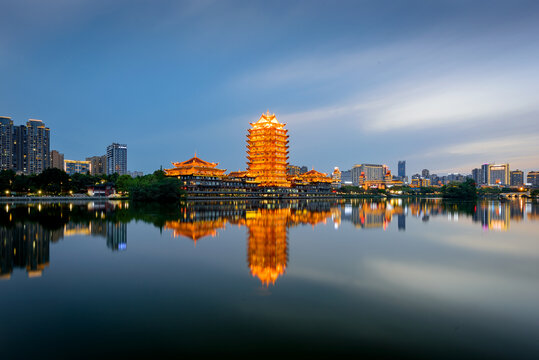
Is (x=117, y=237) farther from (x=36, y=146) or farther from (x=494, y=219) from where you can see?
(x=36, y=146)

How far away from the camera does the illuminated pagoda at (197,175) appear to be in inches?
3930

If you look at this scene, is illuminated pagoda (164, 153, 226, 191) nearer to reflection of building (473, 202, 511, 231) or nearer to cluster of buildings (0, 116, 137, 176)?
reflection of building (473, 202, 511, 231)

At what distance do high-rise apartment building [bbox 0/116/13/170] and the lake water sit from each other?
180m

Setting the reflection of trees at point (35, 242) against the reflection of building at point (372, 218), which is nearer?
the reflection of trees at point (35, 242)

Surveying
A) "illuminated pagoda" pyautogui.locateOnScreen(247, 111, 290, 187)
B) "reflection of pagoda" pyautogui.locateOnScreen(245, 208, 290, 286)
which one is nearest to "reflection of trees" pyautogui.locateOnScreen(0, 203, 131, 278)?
"reflection of pagoda" pyautogui.locateOnScreen(245, 208, 290, 286)

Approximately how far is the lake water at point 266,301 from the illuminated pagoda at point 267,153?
97.3 metres

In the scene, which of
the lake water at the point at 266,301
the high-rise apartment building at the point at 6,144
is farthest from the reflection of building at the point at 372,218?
the high-rise apartment building at the point at 6,144

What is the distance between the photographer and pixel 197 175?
102 metres

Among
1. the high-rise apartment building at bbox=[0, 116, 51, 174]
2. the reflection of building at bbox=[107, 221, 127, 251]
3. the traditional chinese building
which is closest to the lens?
the reflection of building at bbox=[107, 221, 127, 251]

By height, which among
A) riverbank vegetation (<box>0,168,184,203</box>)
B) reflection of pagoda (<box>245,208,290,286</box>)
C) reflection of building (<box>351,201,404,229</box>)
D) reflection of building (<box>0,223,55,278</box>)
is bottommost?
reflection of building (<box>351,201,404,229</box>)

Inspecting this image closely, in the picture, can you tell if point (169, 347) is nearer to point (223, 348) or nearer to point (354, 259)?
point (223, 348)

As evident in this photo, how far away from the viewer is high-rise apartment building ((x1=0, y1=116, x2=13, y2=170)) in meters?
157

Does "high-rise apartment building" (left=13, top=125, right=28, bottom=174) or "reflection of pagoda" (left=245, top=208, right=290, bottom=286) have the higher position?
"high-rise apartment building" (left=13, top=125, right=28, bottom=174)

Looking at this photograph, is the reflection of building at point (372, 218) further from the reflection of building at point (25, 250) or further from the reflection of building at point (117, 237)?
the reflection of building at point (25, 250)
